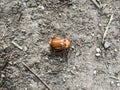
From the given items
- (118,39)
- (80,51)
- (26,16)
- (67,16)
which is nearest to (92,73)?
(80,51)

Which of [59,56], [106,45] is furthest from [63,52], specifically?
[106,45]

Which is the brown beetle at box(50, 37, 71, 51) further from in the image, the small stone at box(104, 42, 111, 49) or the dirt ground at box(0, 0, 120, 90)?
the small stone at box(104, 42, 111, 49)

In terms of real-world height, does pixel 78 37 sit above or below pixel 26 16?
below

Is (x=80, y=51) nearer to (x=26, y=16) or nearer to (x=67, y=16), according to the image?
(x=67, y=16)

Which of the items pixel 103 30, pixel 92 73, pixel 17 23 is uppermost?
pixel 17 23

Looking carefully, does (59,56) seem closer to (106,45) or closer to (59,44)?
(59,44)

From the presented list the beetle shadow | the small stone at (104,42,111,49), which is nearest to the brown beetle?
the beetle shadow

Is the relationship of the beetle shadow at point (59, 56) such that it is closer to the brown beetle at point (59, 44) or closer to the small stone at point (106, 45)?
the brown beetle at point (59, 44)
